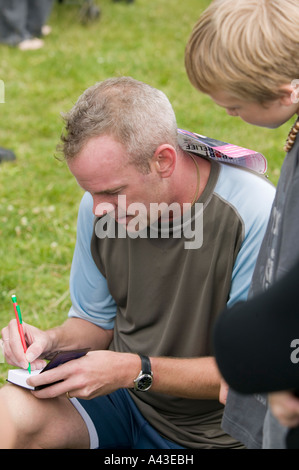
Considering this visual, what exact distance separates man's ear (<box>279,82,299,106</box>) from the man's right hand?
1191 millimetres

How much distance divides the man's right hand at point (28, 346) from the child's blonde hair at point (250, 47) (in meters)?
1.12

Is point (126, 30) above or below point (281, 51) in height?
above

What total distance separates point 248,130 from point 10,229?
2.04 meters

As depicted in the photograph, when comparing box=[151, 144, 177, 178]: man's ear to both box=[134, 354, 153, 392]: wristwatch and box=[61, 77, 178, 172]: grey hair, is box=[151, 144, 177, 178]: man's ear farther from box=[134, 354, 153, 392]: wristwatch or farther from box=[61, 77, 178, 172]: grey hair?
box=[134, 354, 153, 392]: wristwatch

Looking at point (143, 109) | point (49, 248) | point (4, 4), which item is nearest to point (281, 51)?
point (143, 109)

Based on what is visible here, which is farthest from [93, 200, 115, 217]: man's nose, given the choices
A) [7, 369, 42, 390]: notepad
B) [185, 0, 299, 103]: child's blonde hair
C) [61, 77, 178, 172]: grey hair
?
[185, 0, 299, 103]: child's blonde hair

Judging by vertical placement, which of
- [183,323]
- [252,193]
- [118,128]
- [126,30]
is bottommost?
[183,323]

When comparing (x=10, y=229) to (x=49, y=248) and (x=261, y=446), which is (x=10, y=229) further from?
(x=261, y=446)

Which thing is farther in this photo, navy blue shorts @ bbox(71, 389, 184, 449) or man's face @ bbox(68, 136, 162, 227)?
navy blue shorts @ bbox(71, 389, 184, 449)

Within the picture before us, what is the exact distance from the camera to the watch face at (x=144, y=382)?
2.17 meters

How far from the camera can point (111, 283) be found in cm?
243

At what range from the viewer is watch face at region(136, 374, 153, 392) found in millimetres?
2168

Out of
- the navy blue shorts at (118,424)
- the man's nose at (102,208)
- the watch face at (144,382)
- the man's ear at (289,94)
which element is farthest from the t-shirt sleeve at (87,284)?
the man's ear at (289,94)

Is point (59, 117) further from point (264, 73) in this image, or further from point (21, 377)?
point (264, 73)
